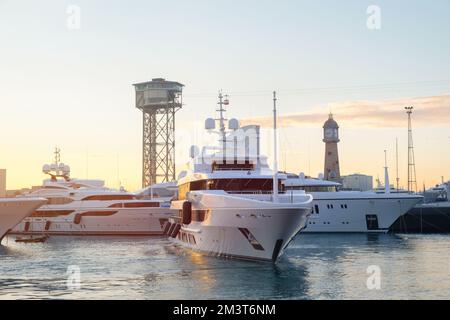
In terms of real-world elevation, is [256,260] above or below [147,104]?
below

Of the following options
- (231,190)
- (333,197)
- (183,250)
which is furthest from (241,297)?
(333,197)

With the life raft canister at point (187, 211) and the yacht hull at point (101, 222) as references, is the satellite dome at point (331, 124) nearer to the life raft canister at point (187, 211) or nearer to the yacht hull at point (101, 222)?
the yacht hull at point (101, 222)

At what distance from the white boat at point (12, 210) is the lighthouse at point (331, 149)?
6423 centimetres

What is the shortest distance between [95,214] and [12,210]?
A: 751 inches

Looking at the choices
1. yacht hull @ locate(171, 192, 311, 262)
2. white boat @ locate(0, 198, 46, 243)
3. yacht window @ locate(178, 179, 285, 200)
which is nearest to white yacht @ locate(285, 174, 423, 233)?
yacht window @ locate(178, 179, 285, 200)

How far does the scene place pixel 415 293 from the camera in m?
26.0

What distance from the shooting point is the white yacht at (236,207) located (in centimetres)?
3353

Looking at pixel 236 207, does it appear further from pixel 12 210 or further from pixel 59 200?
pixel 59 200

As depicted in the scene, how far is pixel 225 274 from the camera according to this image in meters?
31.2

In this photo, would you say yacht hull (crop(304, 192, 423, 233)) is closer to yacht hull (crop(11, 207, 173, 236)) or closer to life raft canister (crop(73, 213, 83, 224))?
yacht hull (crop(11, 207, 173, 236))

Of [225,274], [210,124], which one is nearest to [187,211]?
[210,124]

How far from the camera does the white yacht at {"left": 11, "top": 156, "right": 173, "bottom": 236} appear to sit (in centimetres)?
7069

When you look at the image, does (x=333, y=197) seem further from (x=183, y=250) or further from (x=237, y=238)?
(x=237, y=238)
